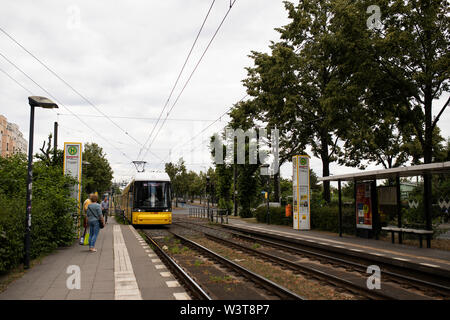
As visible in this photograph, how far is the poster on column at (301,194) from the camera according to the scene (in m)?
21.2

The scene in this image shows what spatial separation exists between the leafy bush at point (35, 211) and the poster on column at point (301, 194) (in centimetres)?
1209

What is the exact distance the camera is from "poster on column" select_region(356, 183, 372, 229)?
1584 cm

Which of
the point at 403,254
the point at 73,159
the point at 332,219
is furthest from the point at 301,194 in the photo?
the point at 73,159

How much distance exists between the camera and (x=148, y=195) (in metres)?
22.6

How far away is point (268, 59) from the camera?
81.0ft

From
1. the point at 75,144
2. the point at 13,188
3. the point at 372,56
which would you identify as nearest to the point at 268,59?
the point at 372,56

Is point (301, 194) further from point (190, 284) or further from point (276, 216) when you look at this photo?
point (190, 284)

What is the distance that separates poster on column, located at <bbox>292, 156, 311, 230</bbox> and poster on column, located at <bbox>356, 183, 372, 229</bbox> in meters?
4.81

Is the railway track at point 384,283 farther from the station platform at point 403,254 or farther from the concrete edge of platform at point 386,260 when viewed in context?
the station platform at point 403,254

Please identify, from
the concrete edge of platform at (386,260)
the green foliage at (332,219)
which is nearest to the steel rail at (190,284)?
the concrete edge of platform at (386,260)

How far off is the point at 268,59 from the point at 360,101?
686 cm

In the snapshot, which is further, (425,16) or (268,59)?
(268,59)

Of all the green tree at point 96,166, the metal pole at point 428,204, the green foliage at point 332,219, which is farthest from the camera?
the green tree at point 96,166
